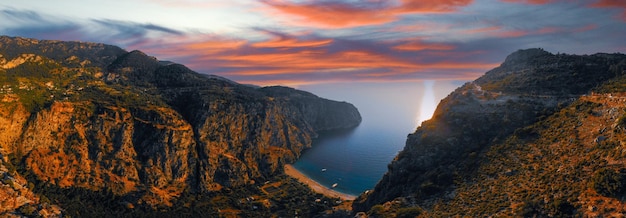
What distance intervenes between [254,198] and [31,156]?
353ft

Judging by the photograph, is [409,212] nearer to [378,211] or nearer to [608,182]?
[378,211]

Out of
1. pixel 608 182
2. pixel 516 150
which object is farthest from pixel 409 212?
pixel 608 182

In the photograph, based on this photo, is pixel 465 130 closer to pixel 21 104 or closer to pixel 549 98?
pixel 549 98

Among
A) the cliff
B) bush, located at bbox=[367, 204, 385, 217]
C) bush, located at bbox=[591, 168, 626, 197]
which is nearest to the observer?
bush, located at bbox=[591, 168, 626, 197]

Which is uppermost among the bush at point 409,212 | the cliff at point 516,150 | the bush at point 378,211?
the cliff at point 516,150

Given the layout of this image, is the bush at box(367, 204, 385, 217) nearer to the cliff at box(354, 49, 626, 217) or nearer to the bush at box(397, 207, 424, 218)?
the cliff at box(354, 49, 626, 217)

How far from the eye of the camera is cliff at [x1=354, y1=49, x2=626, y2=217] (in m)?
62.4

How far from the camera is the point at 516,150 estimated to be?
8425 cm

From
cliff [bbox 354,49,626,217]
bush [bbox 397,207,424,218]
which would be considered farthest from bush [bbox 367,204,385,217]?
bush [bbox 397,207,424,218]

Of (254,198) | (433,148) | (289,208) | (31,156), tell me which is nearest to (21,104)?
(31,156)

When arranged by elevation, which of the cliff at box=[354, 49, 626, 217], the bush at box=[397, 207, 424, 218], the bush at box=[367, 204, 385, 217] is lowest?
the bush at box=[367, 204, 385, 217]

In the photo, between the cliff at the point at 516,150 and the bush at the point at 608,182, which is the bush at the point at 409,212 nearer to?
the cliff at the point at 516,150

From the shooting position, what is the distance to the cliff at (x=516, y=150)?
6238 centimetres

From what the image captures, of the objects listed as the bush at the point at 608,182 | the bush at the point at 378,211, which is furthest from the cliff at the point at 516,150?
the bush at the point at 608,182
